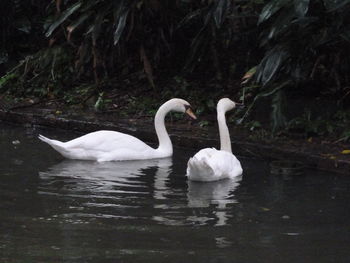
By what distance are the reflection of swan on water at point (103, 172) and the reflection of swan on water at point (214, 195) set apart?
→ 0.57 meters

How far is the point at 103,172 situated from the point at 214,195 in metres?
1.59

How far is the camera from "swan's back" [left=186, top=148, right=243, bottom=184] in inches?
355

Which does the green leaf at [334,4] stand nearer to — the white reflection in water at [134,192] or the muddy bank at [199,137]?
the muddy bank at [199,137]

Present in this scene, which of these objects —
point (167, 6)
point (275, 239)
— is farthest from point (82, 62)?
point (275, 239)

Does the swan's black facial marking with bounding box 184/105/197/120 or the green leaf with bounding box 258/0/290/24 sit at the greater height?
the green leaf with bounding box 258/0/290/24

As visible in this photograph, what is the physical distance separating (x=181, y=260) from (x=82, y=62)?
27.0 feet

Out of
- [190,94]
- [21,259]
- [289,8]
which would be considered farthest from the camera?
[190,94]

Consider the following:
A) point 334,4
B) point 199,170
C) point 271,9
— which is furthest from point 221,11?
point 199,170

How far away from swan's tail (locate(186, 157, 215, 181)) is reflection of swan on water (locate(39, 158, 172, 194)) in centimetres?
49

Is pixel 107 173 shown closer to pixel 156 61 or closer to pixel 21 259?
pixel 21 259

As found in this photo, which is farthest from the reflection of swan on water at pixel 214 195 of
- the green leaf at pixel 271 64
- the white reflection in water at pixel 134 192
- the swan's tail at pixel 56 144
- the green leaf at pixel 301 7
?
the green leaf at pixel 301 7

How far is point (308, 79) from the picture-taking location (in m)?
11.5

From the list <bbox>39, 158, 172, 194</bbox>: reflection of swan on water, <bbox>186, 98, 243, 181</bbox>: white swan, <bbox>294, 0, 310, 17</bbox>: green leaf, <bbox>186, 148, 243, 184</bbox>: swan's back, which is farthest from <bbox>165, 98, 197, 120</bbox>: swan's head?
<bbox>294, 0, 310, 17</bbox>: green leaf

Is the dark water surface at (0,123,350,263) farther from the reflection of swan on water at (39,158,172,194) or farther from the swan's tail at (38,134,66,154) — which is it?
the swan's tail at (38,134,66,154)
